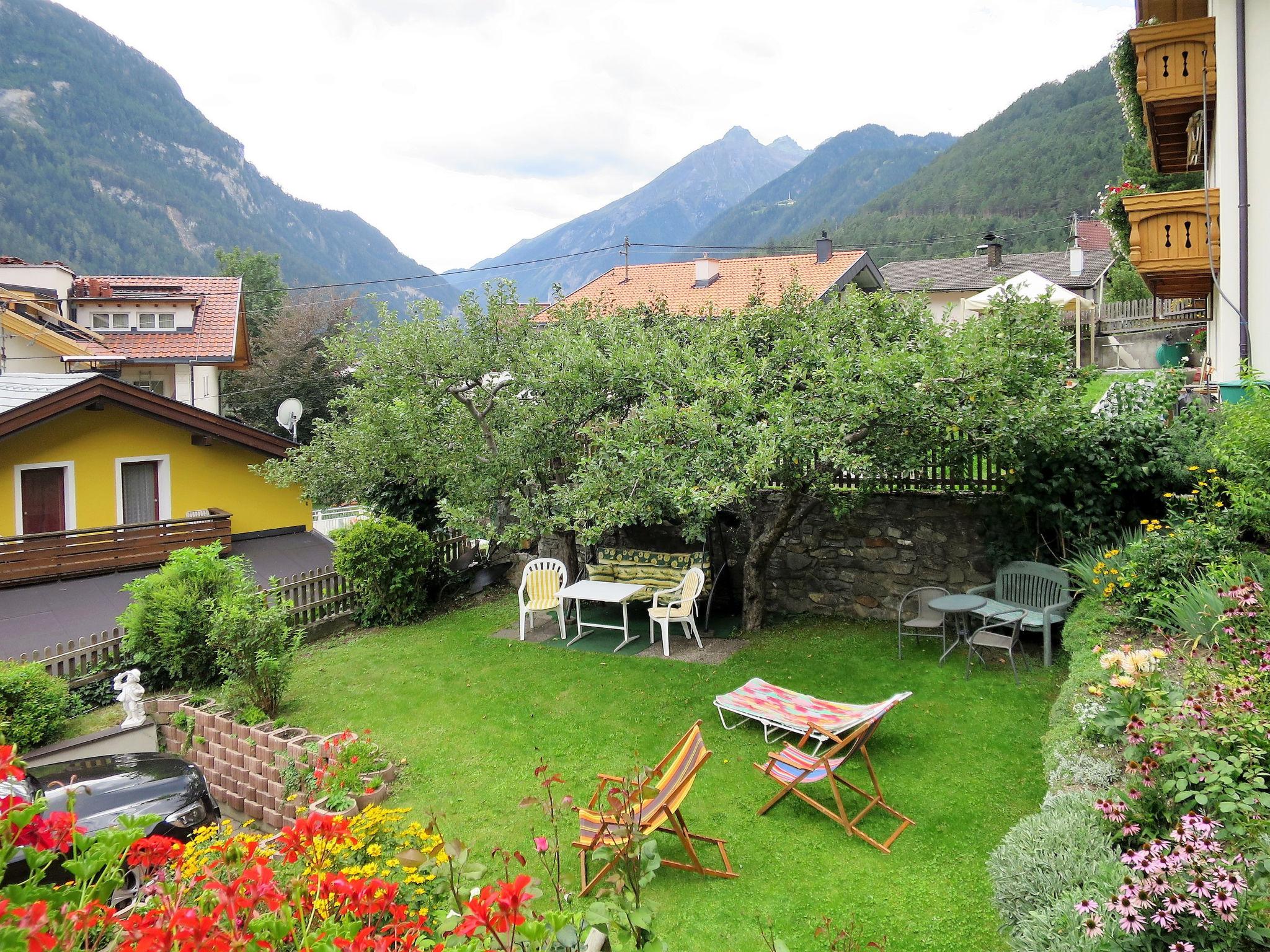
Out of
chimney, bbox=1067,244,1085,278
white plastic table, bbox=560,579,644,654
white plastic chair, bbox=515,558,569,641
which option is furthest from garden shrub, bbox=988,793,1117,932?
chimney, bbox=1067,244,1085,278

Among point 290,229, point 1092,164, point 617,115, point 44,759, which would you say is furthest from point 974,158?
point 290,229

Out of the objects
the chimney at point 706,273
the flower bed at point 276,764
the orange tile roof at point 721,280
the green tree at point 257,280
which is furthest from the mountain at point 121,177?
the flower bed at point 276,764

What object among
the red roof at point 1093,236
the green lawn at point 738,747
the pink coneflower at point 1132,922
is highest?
the red roof at point 1093,236

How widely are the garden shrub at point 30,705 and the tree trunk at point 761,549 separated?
741cm

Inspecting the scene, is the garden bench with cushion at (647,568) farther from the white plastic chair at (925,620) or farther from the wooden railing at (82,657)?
the wooden railing at (82,657)

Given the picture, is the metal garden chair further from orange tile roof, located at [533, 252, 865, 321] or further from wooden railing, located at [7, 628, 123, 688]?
orange tile roof, located at [533, 252, 865, 321]

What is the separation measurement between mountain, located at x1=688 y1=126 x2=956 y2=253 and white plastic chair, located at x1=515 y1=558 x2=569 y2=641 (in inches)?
2874

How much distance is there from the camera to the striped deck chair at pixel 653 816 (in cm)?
457

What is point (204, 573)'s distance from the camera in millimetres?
9047

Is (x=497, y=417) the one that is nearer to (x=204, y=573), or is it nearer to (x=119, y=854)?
(x=204, y=573)

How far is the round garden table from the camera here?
25.4ft

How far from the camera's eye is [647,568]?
10.5 meters

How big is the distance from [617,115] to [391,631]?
75.5 metres

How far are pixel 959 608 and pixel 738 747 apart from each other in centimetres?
277
